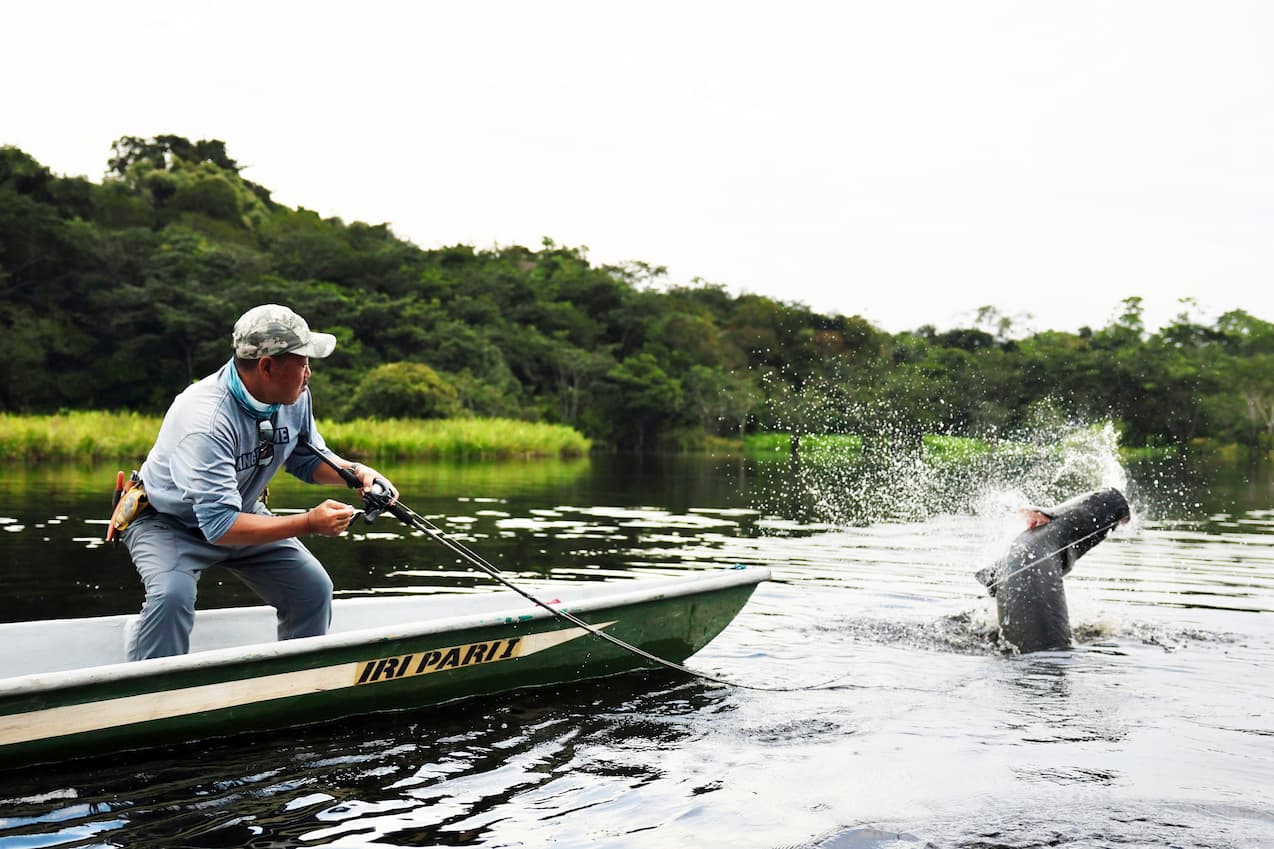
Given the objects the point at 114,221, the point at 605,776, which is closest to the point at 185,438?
the point at 605,776

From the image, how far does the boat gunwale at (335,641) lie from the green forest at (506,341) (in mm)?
34048

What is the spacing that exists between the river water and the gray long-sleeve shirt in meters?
1.03

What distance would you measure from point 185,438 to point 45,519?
419 inches

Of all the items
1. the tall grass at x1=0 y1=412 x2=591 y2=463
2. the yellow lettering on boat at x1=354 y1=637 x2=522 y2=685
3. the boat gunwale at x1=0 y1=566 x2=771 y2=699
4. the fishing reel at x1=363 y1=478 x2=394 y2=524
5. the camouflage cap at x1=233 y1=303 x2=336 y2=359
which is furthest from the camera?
the tall grass at x1=0 y1=412 x2=591 y2=463

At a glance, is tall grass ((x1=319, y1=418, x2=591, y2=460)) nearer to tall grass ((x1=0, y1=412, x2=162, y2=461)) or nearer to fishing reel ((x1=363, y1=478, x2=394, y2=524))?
tall grass ((x1=0, y1=412, x2=162, y2=461))

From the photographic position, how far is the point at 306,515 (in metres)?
4.86

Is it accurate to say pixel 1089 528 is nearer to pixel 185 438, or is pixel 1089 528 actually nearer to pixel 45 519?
pixel 185 438

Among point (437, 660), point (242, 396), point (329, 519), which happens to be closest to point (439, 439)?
point (437, 660)

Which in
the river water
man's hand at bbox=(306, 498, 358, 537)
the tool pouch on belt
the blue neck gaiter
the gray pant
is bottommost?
the river water

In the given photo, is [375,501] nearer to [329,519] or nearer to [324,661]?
[329,519]

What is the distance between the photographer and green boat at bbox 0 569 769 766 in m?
4.52

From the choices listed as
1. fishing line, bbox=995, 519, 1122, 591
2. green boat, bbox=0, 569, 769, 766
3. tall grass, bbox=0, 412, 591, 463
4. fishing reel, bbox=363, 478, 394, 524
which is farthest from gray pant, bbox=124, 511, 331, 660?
tall grass, bbox=0, 412, 591, 463

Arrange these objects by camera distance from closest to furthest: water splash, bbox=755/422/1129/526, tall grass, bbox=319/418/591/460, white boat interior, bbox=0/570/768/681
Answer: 1. white boat interior, bbox=0/570/768/681
2. water splash, bbox=755/422/1129/526
3. tall grass, bbox=319/418/591/460

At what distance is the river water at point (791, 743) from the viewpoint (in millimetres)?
4180
